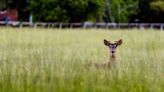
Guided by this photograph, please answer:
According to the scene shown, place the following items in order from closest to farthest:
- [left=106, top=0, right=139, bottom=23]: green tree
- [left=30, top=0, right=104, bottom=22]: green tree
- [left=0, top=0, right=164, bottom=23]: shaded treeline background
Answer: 1. [left=30, top=0, right=104, bottom=22]: green tree
2. [left=0, top=0, right=164, bottom=23]: shaded treeline background
3. [left=106, top=0, right=139, bottom=23]: green tree

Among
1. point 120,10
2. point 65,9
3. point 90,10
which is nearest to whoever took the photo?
point 65,9

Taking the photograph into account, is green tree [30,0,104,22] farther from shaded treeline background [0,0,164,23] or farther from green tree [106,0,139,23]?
green tree [106,0,139,23]

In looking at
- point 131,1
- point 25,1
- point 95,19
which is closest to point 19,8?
point 25,1

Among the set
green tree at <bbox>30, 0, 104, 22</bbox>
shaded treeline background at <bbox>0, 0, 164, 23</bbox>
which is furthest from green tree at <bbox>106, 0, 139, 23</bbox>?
green tree at <bbox>30, 0, 104, 22</bbox>

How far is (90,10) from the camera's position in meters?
48.9

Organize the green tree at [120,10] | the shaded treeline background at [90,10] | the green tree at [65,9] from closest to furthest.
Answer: the green tree at [65,9], the shaded treeline background at [90,10], the green tree at [120,10]

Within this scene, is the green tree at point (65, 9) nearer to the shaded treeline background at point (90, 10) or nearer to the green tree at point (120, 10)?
the shaded treeline background at point (90, 10)

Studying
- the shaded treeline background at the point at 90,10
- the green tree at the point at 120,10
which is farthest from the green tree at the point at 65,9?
the green tree at the point at 120,10

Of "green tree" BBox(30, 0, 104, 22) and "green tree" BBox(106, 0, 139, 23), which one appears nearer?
"green tree" BBox(30, 0, 104, 22)

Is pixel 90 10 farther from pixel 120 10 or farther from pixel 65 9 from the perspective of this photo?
pixel 120 10

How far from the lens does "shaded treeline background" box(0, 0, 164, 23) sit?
155 feet

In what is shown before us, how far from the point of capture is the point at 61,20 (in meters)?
47.1

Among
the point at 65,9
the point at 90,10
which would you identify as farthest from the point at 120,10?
the point at 65,9

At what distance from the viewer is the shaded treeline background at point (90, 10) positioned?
47.3 meters
